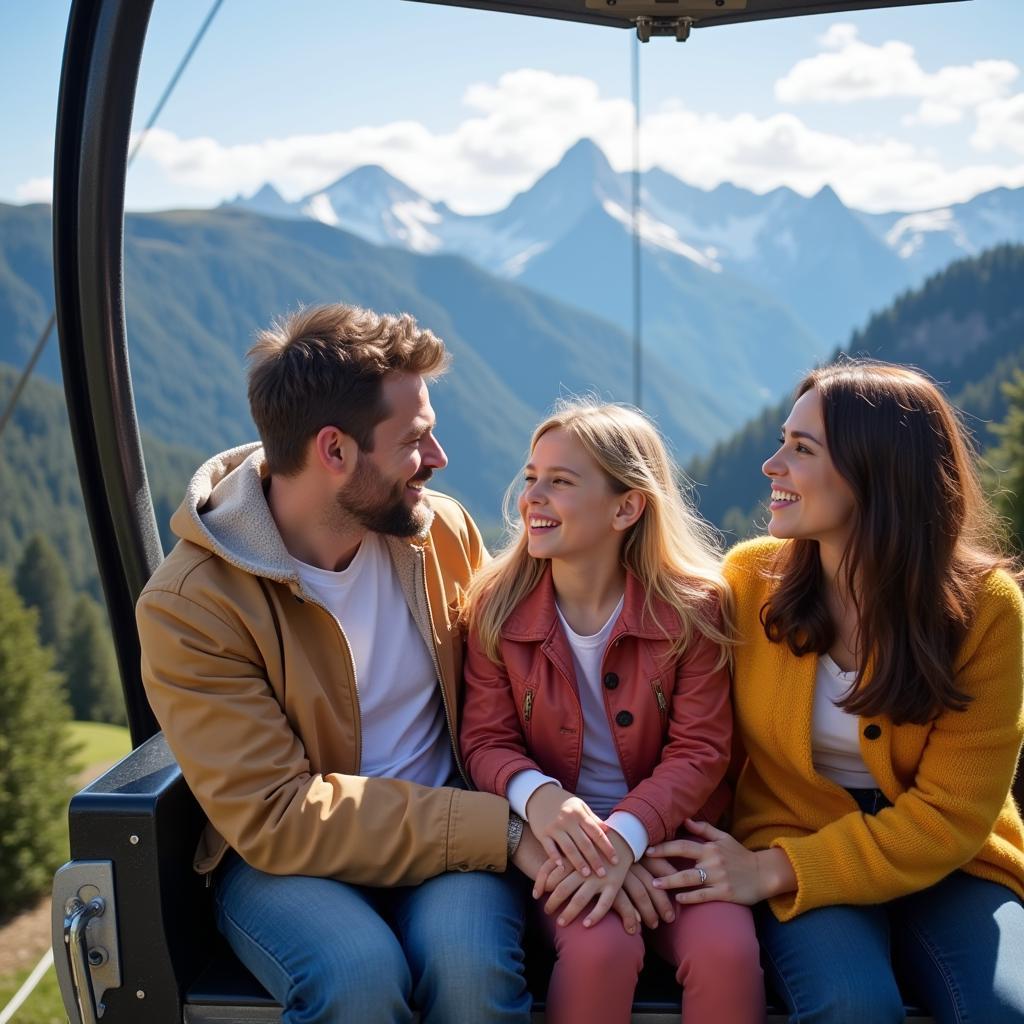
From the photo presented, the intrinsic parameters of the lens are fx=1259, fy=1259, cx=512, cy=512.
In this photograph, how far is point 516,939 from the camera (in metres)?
1.82

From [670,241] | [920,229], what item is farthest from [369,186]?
[920,229]

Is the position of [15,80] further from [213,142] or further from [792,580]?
[213,142]

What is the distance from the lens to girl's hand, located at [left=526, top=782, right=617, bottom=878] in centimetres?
186

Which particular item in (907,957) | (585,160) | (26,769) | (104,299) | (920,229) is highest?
(585,160)

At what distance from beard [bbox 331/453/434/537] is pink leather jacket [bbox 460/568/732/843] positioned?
0.24 metres

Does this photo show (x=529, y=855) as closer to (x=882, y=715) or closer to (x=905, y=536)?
(x=882, y=715)

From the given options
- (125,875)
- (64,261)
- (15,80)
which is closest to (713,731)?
(125,875)

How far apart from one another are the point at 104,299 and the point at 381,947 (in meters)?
1.29

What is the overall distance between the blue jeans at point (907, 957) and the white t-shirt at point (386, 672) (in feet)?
1.97

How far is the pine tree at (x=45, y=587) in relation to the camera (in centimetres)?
2523

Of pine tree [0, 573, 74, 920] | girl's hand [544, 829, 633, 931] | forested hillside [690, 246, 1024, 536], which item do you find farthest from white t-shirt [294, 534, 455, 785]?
forested hillside [690, 246, 1024, 536]

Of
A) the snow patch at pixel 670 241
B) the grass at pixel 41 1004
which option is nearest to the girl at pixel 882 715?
the grass at pixel 41 1004

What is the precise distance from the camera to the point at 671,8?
2.08 meters

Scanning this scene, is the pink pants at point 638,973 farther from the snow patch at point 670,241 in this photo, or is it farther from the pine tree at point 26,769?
the snow patch at point 670,241
